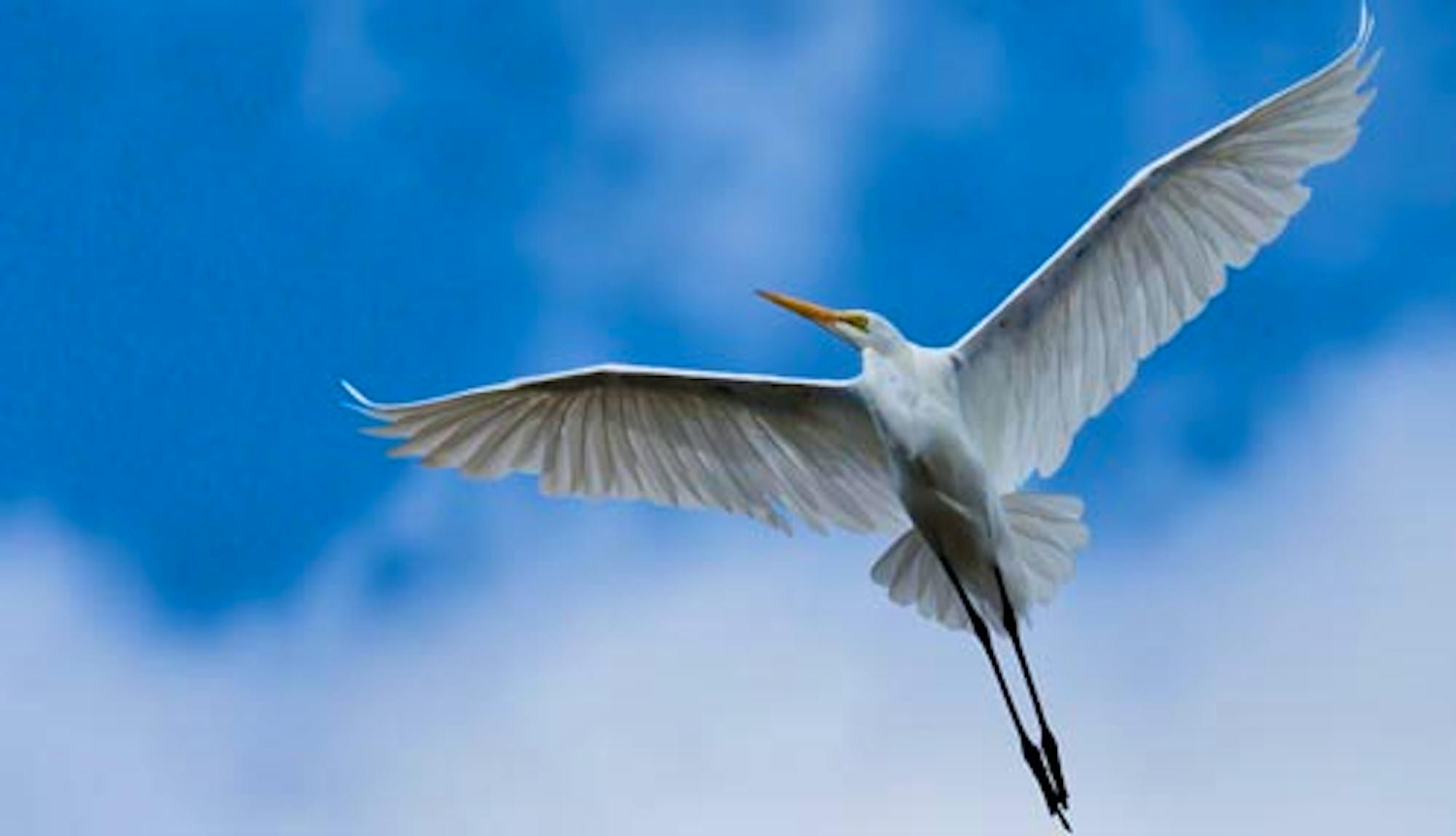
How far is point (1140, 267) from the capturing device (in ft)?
51.4

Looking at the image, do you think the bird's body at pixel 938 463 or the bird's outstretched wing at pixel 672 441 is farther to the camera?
the bird's outstretched wing at pixel 672 441

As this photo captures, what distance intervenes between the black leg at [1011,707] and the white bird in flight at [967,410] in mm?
11

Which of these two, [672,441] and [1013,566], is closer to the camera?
[1013,566]

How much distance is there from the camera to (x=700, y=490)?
16156 mm

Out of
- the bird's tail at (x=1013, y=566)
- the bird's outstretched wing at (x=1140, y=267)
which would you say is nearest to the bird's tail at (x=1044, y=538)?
the bird's tail at (x=1013, y=566)

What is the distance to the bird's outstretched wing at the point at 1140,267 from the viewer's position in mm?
15430

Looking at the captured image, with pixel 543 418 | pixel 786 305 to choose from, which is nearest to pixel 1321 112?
pixel 786 305

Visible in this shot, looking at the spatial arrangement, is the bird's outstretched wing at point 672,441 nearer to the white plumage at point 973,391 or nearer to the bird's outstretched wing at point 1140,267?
the white plumage at point 973,391

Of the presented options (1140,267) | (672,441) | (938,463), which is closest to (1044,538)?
(938,463)

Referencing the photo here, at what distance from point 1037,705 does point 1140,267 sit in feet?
6.62

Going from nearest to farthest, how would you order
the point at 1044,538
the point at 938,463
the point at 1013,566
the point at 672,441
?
the point at 938,463
the point at 1013,566
the point at 1044,538
the point at 672,441

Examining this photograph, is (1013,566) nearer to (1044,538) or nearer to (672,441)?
(1044,538)

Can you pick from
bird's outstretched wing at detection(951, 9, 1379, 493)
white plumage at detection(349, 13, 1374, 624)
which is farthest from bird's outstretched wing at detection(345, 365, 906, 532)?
bird's outstretched wing at detection(951, 9, 1379, 493)

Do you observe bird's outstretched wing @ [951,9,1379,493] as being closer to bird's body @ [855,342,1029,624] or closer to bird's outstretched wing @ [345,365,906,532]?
bird's body @ [855,342,1029,624]
